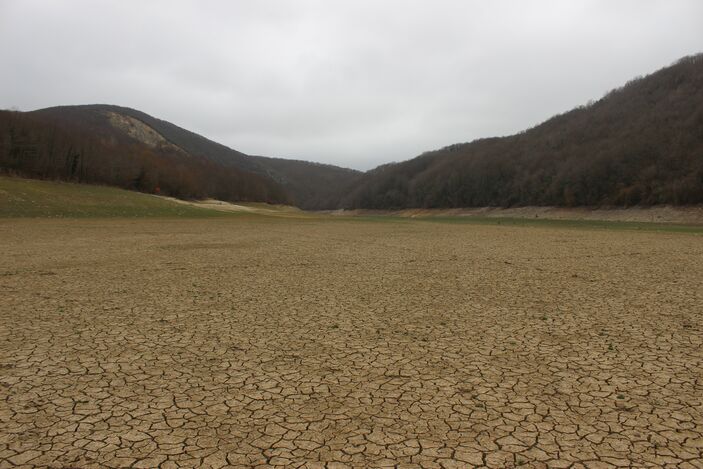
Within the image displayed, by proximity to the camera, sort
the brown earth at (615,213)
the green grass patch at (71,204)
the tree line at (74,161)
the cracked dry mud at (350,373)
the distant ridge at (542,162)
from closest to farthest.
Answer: the cracked dry mud at (350,373)
the green grass patch at (71,204)
the brown earth at (615,213)
the tree line at (74,161)
the distant ridge at (542,162)

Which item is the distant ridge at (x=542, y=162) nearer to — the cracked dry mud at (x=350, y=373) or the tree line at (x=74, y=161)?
the tree line at (x=74, y=161)

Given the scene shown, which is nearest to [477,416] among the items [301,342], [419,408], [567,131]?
[419,408]

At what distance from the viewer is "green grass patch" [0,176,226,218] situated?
4366 centimetres

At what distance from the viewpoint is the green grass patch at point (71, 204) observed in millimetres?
43656

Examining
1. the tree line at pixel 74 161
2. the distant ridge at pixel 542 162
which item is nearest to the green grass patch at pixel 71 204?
the tree line at pixel 74 161

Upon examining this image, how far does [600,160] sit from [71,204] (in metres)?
84.3

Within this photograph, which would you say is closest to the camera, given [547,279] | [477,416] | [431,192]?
[477,416]

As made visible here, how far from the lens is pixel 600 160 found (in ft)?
269

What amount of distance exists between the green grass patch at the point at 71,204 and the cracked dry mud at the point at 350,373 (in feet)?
124

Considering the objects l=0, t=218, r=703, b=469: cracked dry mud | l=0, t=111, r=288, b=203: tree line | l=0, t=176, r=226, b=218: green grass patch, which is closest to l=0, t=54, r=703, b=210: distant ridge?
l=0, t=111, r=288, b=203: tree line

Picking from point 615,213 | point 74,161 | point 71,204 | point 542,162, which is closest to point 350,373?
point 71,204

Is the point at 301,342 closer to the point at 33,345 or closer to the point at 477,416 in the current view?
the point at 477,416

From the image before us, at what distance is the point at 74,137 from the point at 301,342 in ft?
327

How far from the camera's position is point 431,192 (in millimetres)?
132625
